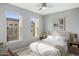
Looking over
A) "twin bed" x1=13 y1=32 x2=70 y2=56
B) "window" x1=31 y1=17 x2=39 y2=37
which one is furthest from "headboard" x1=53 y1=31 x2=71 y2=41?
"window" x1=31 y1=17 x2=39 y2=37

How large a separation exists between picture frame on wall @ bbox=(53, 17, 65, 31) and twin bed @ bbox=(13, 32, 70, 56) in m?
0.09

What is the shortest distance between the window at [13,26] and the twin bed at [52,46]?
0.99 ft

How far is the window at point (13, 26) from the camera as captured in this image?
1295mm

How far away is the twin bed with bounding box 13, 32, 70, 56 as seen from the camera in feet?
4.27

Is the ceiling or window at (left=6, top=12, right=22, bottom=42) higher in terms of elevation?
the ceiling

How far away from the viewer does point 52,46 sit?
1314mm

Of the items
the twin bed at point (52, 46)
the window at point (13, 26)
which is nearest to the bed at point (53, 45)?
the twin bed at point (52, 46)

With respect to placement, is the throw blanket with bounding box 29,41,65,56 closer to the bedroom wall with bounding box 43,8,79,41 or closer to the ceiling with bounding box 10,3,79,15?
the bedroom wall with bounding box 43,8,79,41

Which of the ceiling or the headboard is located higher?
the ceiling

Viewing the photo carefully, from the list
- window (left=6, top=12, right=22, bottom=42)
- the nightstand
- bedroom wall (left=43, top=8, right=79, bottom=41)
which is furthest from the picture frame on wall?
window (left=6, top=12, right=22, bottom=42)

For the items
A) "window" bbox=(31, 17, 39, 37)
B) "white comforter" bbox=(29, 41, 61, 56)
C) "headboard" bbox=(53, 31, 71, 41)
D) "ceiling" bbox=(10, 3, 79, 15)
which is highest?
"ceiling" bbox=(10, 3, 79, 15)

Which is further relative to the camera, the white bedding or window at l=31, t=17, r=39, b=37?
window at l=31, t=17, r=39, b=37

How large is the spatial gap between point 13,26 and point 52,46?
28.2 inches

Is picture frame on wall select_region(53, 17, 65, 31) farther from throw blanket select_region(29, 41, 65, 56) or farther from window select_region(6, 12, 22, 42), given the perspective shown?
window select_region(6, 12, 22, 42)
